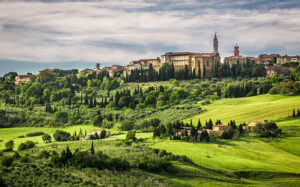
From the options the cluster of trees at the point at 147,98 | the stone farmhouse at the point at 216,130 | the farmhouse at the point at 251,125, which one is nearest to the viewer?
Answer: the stone farmhouse at the point at 216,130

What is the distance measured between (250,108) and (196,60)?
55.7 m

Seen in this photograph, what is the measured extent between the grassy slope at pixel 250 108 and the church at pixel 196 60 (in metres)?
37.9

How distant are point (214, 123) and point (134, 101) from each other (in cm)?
3883

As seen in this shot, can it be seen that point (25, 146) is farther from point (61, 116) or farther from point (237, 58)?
point (237, 58)

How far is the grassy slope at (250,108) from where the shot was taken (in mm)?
77438

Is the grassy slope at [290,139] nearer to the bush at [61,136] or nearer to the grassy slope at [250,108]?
the grassy slope at [250,108]

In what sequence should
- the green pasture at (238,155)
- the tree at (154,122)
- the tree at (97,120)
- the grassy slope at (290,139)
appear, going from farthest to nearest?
the tree at (97,120), the tree at (154,122), the grassy slope at (290,139), the green pasture at (238,155)

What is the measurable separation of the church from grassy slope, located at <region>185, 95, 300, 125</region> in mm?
37890

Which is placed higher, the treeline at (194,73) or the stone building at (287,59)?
the stone building at (287,59)

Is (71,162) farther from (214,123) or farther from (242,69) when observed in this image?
(242,69)

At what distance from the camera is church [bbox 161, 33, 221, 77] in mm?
135750

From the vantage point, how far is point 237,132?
224 ft

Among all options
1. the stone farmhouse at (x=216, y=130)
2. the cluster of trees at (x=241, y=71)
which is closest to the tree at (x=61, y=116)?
the stone farmhouse at (x=216, y=130)

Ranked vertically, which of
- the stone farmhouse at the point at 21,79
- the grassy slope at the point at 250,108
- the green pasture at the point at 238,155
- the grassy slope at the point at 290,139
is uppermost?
the stone farmhouse at the point at 21,79
